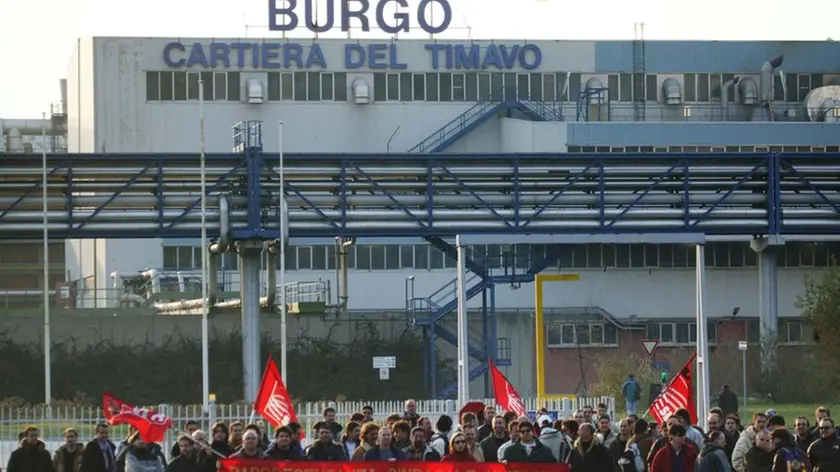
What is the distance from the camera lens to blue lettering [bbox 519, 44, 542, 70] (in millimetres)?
83250

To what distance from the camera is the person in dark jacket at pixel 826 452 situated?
23016 mm

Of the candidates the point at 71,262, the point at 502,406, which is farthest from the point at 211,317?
the point at 502,406

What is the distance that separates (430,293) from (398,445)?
5408 centimetres

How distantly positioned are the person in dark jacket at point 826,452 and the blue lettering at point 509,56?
6049 centimetres

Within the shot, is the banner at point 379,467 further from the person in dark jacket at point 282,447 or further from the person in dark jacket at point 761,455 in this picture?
the person in dark jacket at point 761,455

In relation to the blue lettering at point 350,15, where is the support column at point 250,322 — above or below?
below

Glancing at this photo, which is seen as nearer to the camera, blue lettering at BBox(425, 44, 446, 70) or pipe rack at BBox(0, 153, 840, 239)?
pipe rack at BBox(0, 153, 840, 239)

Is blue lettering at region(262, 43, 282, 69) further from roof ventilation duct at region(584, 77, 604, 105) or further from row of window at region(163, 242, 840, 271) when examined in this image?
roof ventilation duct at region(584, 77, 604, 105)

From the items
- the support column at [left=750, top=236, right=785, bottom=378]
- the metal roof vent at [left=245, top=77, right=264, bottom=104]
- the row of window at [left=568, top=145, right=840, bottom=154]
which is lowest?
the support column at [left=750, top=236, right=785, bottom=378]

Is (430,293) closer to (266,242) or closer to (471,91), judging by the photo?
(471,91)

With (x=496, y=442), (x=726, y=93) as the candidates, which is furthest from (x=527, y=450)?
(x=726, y=93)

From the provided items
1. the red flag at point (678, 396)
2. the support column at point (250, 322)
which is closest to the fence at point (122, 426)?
the red flag at point (678, 396)

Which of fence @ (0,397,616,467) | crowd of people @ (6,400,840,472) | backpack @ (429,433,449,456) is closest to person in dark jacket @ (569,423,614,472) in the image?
crowd of people @ (6,400,840,472)

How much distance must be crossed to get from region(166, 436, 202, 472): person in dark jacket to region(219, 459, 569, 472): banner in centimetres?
61
